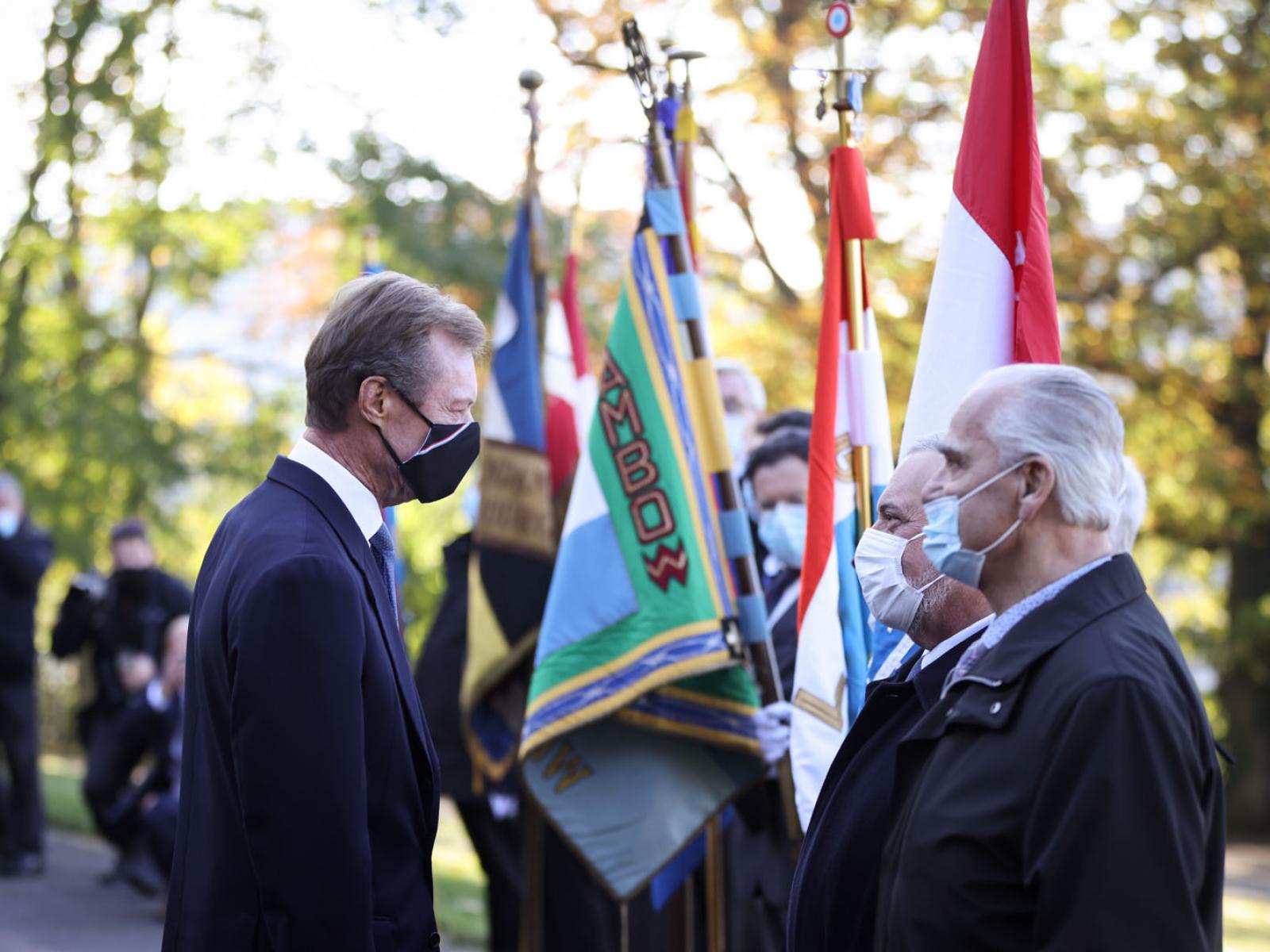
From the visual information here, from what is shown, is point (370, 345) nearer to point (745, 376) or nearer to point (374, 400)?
point (374, 400)

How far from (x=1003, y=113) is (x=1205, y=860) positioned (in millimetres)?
2331

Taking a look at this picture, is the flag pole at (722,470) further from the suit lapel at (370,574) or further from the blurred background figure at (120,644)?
the blurred background figure at (120,644)

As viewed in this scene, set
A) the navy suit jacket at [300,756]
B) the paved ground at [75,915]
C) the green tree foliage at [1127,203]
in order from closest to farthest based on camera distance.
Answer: the navy suit jacket at [300,756]
the paved ground at [75,915]
the green tree foliage at [1127,203]

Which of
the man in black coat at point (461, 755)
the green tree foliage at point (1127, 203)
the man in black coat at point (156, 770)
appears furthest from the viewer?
the green tree foliage at point (1127, 203)

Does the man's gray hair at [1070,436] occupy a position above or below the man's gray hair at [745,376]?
above

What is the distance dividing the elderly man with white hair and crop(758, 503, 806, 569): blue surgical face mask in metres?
2.43

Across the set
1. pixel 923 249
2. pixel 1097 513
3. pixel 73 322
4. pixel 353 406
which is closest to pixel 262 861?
pixel 353 406

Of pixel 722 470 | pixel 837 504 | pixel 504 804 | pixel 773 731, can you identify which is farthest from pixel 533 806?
pixel 837 504

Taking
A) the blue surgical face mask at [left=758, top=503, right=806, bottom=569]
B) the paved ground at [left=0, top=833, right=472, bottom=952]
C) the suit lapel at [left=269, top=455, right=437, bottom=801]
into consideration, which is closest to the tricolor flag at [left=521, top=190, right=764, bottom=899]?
the blue surgical face mask at [left=758, top=503, right=806, bottom=569]

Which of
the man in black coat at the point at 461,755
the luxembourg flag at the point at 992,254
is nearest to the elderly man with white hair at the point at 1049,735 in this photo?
the luxembourg flag at the point at 992,254

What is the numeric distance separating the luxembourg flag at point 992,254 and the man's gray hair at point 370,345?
1.30m

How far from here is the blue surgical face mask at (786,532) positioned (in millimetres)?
4965

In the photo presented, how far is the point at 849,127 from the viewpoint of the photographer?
4.52 meters

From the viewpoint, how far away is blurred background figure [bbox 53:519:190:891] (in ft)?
28.8
